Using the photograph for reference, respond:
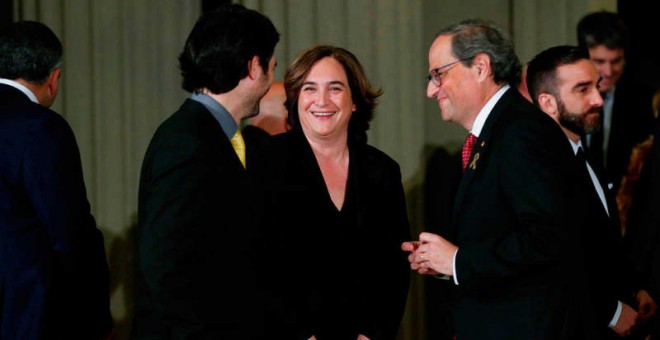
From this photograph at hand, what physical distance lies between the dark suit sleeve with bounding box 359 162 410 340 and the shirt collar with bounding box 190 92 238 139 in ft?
3.27

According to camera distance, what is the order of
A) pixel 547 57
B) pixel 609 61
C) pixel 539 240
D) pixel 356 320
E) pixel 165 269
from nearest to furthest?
pixel 165 269 → pixel 539 240 → pixel 356 320 → pixel 547 57 → pixel 609 61

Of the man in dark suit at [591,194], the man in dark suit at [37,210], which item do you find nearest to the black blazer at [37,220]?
the man in dark suit at [37,210]

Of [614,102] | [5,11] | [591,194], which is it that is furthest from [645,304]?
[5,11]

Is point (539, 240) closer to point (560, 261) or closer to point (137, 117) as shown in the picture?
point (560, 261)

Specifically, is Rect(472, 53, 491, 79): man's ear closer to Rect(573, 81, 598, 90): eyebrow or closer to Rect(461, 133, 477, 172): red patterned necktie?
Rect(461, 133, 477, 172): red patterned necktie

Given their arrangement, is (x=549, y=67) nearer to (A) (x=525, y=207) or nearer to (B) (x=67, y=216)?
(A) (x=525, y=207)

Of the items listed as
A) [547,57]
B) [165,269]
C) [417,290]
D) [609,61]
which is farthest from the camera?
[609,61]

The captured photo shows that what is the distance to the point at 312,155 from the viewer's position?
3.49m

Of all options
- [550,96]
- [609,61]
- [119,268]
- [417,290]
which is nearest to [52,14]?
[119,268]

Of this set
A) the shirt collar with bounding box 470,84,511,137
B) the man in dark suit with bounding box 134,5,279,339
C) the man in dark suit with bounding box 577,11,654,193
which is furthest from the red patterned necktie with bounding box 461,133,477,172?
the man in dark suit with bounding box 577,11,654,193

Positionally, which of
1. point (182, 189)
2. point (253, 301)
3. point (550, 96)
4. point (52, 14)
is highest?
point (52, 14)

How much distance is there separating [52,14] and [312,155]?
76.0 inches

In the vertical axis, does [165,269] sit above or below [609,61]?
below

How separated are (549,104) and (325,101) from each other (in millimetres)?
845
